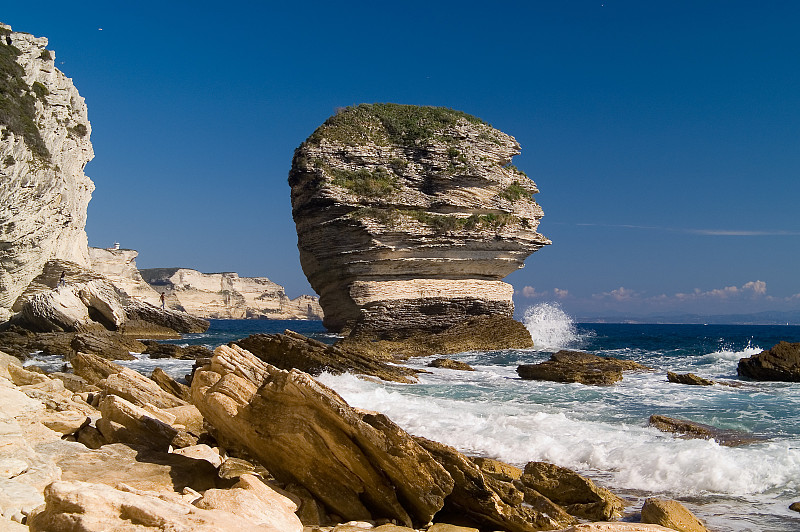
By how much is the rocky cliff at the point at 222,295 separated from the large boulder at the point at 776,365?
91811 millimetres

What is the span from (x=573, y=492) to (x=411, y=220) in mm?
26820

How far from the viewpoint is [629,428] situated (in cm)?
1040

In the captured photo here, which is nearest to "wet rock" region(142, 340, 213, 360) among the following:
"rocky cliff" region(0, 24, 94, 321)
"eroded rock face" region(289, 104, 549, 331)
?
"rocky cliff" region(0, 24, 94, 321)

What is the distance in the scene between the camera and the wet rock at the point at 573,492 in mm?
6176

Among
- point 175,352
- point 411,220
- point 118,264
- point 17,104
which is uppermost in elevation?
point 17,104

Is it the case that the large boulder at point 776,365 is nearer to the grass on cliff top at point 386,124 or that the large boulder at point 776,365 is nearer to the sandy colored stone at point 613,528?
the sandy colored stone at point 613,528

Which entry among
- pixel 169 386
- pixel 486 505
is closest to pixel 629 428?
pixel 486 505

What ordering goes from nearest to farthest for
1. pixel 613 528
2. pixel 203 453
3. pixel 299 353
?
1. pixel 613 528
2. pixel 203 453
3. pixel 299 353

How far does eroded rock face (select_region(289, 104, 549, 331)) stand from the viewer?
32.9m

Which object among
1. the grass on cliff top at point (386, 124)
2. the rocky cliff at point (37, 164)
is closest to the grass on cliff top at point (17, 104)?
the rocky cliff at point (37, 164)

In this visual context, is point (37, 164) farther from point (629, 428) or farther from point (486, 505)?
point (486, 505)

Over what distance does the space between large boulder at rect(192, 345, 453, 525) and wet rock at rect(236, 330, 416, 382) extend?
425 inches

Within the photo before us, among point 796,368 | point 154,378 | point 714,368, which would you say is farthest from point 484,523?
point 714,368

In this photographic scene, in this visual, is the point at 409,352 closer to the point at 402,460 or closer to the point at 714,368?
the point at 714,368
